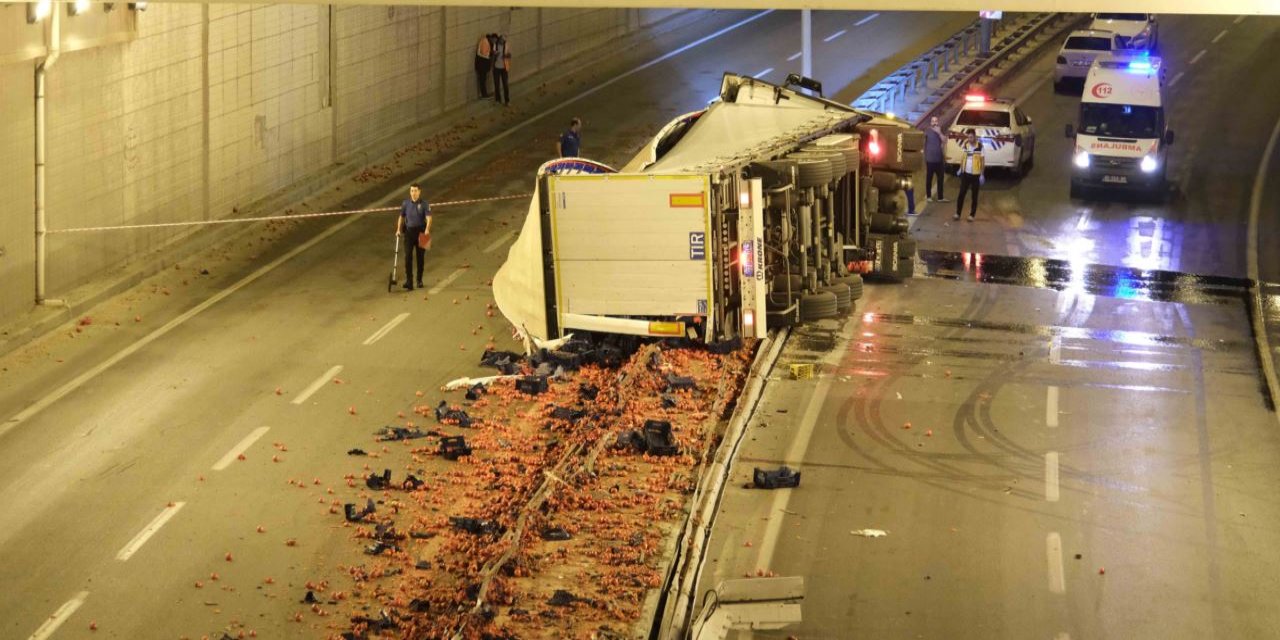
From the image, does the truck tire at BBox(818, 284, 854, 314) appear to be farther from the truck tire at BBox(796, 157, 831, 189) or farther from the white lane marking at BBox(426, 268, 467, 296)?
the white lane marking at BBox(426, 268, 467, 296)

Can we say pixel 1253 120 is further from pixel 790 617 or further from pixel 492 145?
pixel 790 617

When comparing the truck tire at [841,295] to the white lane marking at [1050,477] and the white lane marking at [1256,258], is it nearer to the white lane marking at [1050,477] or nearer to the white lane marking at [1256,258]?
the white lane marking at [1050,477]

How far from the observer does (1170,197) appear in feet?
115

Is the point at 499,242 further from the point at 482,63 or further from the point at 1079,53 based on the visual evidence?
the point at 1079,53

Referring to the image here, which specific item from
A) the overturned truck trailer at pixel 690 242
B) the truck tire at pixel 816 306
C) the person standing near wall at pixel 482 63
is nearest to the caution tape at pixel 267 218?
the overturned truck trailer at pixel 690 242

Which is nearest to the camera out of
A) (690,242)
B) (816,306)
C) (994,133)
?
(690,242)

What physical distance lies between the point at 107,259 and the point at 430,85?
46.4ft

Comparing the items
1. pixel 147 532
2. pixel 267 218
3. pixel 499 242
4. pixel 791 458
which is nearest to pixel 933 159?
pixel 499 242

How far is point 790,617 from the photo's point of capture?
46.7ft

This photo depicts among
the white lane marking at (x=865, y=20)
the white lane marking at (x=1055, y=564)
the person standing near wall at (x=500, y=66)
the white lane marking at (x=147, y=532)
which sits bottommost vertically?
the white lane marking at (x=1055, y=564)

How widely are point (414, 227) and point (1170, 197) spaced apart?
16121 mm

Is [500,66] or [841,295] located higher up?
[500,66]

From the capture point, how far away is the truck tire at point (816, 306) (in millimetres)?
23156

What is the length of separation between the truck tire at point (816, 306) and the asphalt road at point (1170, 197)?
730 centimetres
